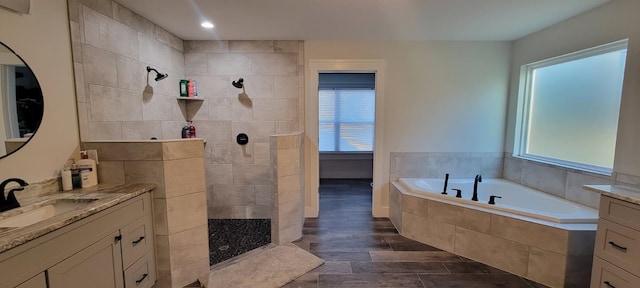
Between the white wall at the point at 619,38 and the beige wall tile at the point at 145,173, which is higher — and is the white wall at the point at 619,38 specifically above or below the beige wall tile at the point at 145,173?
above

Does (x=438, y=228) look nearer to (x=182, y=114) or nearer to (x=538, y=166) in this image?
(x=538, y=166)

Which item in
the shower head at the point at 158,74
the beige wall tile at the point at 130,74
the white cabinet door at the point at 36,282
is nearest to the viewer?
the white cabinet door at the point at 36,282

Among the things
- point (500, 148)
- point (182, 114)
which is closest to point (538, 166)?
point (500, 148)

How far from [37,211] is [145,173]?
57cm

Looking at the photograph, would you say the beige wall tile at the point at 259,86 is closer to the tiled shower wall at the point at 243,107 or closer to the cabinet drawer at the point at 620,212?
the tiled shower wall at the point at 243,107

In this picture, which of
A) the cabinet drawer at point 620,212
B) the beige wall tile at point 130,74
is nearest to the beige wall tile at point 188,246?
the beige wall tile at point 130,74

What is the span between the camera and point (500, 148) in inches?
136

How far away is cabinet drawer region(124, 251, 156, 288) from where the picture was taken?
1.71 metres

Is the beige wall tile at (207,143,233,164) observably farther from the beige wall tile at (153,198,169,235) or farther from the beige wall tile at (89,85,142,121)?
the beige wall tile at (153,198,169,235)

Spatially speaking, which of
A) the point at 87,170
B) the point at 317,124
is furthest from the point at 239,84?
the point at 87,170

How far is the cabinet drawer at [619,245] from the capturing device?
59.0 inches

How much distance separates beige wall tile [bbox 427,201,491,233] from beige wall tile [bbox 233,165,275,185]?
6.76 ft

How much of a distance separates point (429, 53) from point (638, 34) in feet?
5.67

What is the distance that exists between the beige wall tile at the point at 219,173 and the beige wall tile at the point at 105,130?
1.28m
